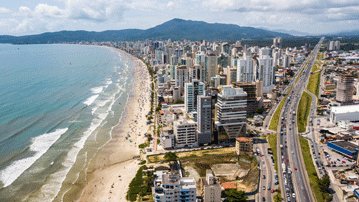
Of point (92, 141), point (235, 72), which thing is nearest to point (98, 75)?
point (235, 72)

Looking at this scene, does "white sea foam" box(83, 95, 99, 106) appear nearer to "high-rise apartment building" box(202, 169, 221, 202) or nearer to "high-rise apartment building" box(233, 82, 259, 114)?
"high-rise apartment building" box(233, 82, 259, 114)

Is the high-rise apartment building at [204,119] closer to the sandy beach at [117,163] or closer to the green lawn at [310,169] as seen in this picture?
the sandy beach at [117,163]

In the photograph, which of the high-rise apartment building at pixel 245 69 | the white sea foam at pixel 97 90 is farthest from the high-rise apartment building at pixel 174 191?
the white sea foam at pixel 97 90

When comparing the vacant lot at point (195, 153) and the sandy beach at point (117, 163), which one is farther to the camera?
the vacant lot at point (195, 153)

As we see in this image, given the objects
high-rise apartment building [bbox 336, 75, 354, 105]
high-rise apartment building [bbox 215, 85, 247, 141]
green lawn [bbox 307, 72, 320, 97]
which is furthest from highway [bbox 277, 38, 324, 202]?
green lawn [bbox 307, 72, 320, 97]

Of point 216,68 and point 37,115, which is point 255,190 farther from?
point 216,68

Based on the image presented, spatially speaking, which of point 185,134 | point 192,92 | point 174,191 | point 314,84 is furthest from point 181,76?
point 174,191
